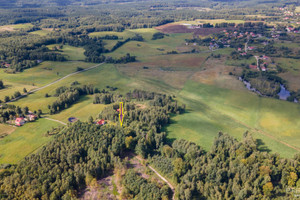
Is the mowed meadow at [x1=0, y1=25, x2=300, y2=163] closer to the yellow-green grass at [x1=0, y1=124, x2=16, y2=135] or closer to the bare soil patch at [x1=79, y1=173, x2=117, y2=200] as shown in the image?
the yellow-green grass at [x1=0, y1=124, x2=16, y2=135]

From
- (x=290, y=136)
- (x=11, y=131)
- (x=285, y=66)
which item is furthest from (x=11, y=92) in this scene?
(x=285, y=66)

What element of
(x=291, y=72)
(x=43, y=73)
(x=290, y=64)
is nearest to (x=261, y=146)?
(x=291, y=72)

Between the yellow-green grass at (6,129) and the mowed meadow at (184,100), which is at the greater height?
the mowed meadow at (184,100)

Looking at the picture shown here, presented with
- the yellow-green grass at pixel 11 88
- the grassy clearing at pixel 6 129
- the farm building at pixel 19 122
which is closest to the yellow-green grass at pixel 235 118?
the farm building at pixel 19 122

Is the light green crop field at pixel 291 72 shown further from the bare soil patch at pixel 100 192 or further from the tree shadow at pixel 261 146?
the bare soil patch at pixel 100 192

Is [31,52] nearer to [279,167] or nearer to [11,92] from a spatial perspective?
[11,92]

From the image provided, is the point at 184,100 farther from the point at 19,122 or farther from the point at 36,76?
the point at 36,76
